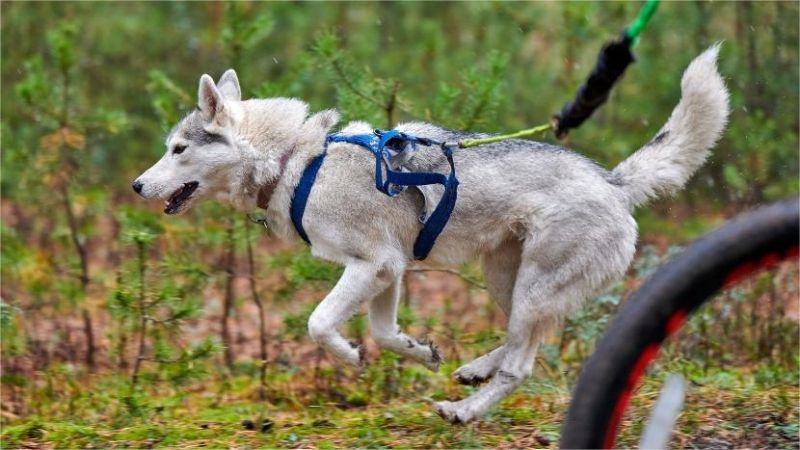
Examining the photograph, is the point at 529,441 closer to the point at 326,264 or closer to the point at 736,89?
the point at 326,264

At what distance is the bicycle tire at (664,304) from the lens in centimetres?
278

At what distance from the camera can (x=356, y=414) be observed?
6.06m

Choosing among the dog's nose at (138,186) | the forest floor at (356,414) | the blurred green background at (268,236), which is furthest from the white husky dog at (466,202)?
the blurred green background at (268,236)

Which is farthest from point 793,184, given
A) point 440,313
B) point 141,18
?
point 141,18

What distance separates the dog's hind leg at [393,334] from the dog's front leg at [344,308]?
32cm

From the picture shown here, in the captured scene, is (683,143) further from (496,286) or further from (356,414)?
(356,414)

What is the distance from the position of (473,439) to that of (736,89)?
19.0 feet

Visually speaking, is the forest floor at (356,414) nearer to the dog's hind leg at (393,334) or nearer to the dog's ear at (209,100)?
the dog's hind leg at (393,334)

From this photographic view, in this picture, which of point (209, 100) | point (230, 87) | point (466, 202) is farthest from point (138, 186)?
point (466, 202)

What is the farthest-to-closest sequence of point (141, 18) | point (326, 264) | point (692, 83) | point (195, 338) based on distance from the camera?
point (141, 18) < point (195, 338) < point (326, 264) < point (692, 83)

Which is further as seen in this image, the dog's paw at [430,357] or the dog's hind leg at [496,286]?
the dog's paw at [430,357]

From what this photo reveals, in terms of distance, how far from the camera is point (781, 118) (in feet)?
30.3

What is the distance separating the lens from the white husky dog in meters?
5.21

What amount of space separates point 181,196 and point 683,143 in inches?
106
